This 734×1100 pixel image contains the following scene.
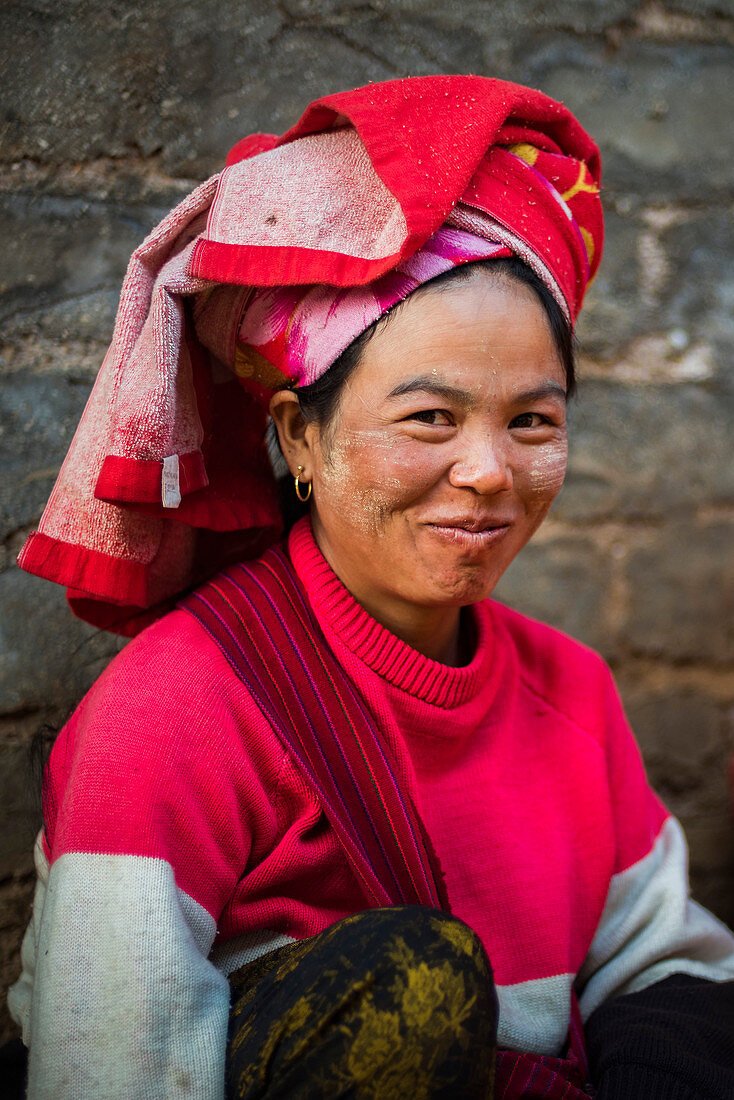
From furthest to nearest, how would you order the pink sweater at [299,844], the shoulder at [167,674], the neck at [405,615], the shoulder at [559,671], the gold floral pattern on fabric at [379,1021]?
1. the shoulder at [559,671]
2. the neck at [405,615]
3. the shoulder at [167,674]
4. the pink sweater at [299,844]
5. the gold floral pattern on fabric at [379,1021]

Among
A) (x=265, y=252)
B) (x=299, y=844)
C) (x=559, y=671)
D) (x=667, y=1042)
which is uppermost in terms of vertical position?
(x=265, y=252)

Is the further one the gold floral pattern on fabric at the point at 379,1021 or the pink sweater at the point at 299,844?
the pink sweater at the point at 299,844

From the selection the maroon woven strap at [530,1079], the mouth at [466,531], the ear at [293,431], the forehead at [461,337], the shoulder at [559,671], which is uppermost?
the forehead at [461,337]

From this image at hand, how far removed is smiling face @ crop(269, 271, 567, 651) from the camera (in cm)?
121

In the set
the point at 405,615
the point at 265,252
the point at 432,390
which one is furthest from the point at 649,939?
the point at 265,252

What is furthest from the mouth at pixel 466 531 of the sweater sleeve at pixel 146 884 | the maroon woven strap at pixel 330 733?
the sweater sleeve at pixel 146 884

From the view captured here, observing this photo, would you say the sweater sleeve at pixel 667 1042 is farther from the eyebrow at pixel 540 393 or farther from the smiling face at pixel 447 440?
the eyebrow at pixel 540 393

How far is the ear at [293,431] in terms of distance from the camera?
1349 millimetres

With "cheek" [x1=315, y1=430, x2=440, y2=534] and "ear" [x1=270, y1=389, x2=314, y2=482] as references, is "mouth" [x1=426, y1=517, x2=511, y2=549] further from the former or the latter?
"ear" [x1=270, y1=389, x2=314, y2=482]

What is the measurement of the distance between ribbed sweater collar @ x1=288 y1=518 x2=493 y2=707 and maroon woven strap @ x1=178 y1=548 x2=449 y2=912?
41 mm

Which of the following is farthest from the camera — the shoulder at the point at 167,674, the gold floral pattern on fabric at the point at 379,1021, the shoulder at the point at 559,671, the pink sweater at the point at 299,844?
the shoulder at the point at 559,671

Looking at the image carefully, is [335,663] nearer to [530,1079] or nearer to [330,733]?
[330,733]

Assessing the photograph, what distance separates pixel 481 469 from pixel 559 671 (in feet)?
1.98

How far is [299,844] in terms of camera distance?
1.19 meters
